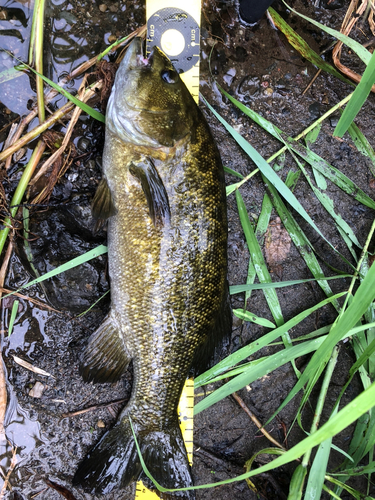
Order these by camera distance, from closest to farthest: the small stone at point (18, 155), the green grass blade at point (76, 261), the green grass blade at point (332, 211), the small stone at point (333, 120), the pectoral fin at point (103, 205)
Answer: the pectoral fin at point (103, 205) < the green grass blade at point (76, 261) < the small stone at point (18, 155) < the green grass blade at point (332, 211) < the small stone at point (333, 120)

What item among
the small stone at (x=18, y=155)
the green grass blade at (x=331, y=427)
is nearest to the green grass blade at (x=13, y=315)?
the small stone at (x=18, y=155)

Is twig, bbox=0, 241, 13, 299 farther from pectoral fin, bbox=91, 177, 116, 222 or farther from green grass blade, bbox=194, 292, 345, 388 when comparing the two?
green grass blade, bbox=194, 292, 345, 388

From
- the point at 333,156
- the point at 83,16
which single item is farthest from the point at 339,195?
the point at 83,16

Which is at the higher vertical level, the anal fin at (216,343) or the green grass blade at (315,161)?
the green grass blade at (315,161)

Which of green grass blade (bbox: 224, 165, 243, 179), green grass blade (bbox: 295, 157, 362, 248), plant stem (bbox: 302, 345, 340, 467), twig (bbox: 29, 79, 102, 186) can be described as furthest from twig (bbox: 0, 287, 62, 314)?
green grass blade (bbox: 295, 157, 362, 248)

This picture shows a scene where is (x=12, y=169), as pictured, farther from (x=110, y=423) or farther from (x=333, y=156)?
(x=333, y=156)

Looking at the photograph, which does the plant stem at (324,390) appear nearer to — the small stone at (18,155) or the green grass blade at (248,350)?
the green grass blade at (248,350)
